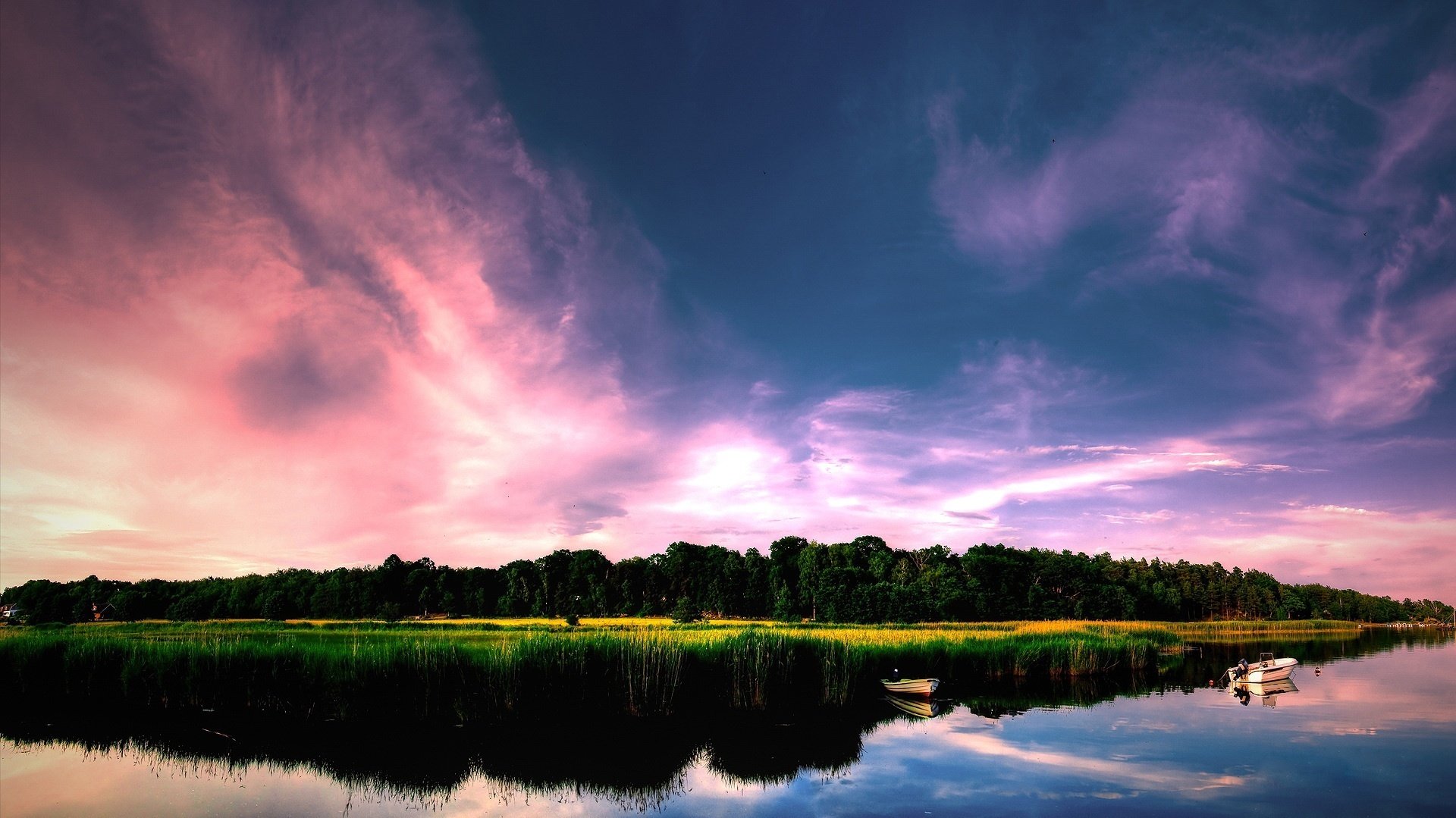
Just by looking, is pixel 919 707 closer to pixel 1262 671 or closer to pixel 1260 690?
pixel 1260 690

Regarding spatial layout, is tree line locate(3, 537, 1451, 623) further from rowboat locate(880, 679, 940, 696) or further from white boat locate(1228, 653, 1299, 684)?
rowboat locate(880, 679, 940, 696)

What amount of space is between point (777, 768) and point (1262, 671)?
953 inches

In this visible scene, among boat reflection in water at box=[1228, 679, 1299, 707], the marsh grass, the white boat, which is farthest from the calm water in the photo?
the white boat

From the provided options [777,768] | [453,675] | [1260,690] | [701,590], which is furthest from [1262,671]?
[701,590]

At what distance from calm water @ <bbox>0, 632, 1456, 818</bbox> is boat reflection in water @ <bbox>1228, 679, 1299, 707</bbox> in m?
4.31

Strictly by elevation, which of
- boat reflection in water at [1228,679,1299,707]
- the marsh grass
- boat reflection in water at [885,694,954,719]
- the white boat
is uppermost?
the marsh grass

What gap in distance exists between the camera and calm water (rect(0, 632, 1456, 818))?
13.3 metres

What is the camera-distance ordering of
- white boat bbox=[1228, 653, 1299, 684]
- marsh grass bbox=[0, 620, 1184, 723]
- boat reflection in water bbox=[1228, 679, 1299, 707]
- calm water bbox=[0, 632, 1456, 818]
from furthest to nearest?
1. white boat bbox=[1228, 653, 1299, 684]
2. boat reflection in water bbox=[1228, 679, 1299, 707]
3. marsh grass bbox=[0, 620, 1184, 723]
4. calm water bbox=[0, 632, 1456, 818]

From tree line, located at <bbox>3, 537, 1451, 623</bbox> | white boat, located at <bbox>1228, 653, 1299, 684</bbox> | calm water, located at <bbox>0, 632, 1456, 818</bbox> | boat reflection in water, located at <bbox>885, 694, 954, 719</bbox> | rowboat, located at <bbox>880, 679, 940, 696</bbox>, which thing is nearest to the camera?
calm water, located at <bbox>0, 632, 1456, 818</bbox>

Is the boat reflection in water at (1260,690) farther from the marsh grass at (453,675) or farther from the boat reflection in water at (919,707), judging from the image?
the marsh grass at (453,675)

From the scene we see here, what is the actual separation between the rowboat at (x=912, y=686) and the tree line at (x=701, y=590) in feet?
159

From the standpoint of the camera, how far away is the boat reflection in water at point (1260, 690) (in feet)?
89.4

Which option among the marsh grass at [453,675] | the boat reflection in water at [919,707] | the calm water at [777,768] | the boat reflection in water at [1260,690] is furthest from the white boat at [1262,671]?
the marsh grass at [453,675]

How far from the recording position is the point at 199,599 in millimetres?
88125
